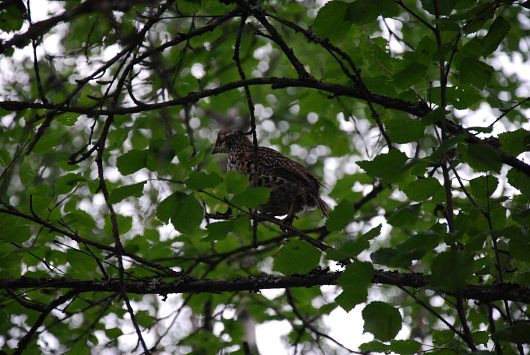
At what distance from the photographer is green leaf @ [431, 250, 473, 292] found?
1.99 meters

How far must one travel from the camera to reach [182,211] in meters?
2.55

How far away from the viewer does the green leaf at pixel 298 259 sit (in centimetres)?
281

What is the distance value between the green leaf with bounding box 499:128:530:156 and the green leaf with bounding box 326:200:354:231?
0.93 metres

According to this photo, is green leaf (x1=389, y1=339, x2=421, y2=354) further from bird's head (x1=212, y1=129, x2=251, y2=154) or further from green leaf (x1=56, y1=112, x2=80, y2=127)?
bird's head (x1=212, y1=129, x2=251, y2=154)

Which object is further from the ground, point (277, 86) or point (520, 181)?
point (277, 86)

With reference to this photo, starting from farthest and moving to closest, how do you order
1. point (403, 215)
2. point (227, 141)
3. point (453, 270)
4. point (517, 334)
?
point (227, 141)
point (403, 215)
point (517, 334)
point (453, 270)

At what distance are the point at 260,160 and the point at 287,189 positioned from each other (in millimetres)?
395

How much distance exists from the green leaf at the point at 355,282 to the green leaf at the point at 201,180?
2.12ft

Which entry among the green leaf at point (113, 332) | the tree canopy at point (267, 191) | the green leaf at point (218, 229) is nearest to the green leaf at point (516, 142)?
the tree canopy at point (267, 191)

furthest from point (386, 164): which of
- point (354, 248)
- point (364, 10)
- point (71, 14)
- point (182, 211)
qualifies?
point (71, 14)

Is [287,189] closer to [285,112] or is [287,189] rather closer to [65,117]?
[65,117]

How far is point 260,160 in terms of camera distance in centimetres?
508

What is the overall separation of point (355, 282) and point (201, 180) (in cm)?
75

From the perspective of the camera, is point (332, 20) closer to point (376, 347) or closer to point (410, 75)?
point (410, 75)
